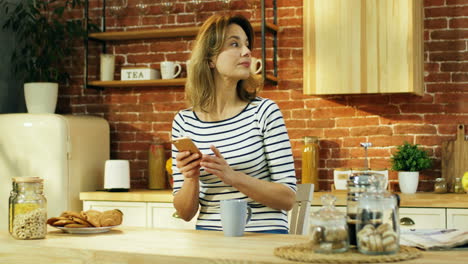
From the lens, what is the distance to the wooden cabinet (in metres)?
4.09

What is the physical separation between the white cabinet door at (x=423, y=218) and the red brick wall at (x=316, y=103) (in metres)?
0.63

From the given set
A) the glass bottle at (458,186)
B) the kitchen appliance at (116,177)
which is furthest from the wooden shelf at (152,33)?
the glass bottle at (458,186)

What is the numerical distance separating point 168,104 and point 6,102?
3.80 ft

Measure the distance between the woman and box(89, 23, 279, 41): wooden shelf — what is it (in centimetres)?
180

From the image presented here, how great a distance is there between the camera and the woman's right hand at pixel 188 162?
2.34 meters

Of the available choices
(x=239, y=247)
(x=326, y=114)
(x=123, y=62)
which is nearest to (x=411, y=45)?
(x=326, y=114)

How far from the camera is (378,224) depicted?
5.63ft

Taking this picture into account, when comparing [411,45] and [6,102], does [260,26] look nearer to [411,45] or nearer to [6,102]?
[411,45]

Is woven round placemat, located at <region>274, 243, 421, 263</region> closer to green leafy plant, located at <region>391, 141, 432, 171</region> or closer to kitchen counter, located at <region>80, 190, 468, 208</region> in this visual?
kitchen counter, located at <region>80, 190, 468, 208</region>

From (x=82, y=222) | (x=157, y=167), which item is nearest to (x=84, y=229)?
(x=82, y=222)

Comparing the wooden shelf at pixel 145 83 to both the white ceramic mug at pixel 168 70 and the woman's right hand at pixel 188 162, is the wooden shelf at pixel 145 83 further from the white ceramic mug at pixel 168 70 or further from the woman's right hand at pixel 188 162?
the woman's right hand at pixel 188 162

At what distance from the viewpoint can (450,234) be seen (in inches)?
76.8

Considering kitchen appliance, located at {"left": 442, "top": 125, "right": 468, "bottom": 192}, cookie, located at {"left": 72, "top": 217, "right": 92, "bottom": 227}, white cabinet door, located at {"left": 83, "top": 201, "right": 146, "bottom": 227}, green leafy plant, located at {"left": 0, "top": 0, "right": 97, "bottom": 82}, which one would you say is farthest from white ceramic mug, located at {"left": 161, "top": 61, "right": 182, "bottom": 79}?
cookie, located at {"left": 72, "top": 217, "right": 92, "bottom": 227}

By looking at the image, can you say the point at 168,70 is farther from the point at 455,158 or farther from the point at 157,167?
the point at 455,158
